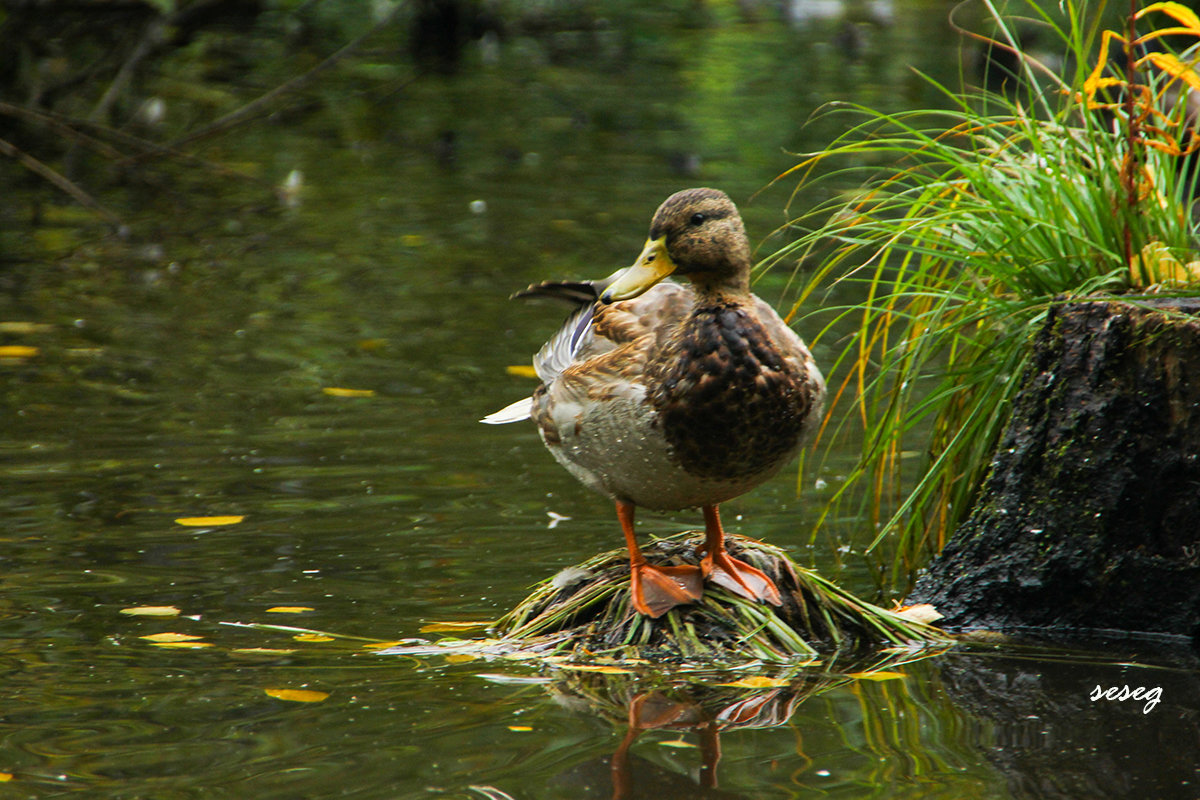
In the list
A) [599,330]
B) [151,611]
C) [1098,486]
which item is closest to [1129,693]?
[1098,486]

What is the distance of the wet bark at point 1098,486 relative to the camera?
3482 millimetres

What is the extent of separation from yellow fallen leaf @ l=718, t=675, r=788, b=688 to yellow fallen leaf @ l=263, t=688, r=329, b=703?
96 centimetres

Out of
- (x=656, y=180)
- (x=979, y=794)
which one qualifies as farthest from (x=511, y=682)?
(x=656, y=180)

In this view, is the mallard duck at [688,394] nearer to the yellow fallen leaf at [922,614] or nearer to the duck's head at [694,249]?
the duck's head at [694,249]

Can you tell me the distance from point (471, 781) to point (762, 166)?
878 cm

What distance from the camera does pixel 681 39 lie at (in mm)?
18391

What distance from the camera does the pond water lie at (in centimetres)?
296

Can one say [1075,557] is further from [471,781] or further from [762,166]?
[762,166]

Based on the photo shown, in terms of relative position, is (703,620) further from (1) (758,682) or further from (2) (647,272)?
(2) (647,272)

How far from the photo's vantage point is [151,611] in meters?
3.90

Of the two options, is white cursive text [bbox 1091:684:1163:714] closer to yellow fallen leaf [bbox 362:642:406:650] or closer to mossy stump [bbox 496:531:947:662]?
mossy stump [bbox 496:531:947:662]

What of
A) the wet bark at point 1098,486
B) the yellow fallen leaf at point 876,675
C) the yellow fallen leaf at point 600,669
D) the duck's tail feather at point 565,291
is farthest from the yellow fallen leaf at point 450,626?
the wet bark at point 1098,486

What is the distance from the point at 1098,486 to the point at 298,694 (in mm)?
2017

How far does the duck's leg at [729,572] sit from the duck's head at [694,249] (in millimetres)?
595
